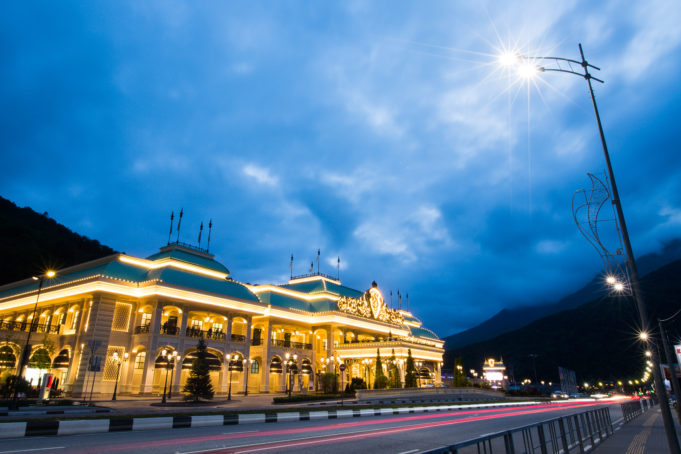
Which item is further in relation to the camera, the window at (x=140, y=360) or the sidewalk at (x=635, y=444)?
the window at (x=140, y=360)

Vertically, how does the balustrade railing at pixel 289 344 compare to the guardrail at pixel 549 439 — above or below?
above

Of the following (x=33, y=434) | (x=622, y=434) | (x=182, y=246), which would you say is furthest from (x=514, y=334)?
(x=33, y=434)

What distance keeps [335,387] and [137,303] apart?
25482 millimetres

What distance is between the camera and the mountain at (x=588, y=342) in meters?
140

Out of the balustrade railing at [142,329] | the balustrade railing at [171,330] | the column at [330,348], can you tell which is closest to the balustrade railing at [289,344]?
the column at [330,348]

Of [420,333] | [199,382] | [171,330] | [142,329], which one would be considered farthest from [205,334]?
[420,333]

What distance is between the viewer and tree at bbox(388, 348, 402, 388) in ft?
169

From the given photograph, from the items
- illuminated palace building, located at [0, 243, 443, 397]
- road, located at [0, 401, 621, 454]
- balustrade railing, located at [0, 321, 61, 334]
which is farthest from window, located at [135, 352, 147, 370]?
road, located at [0, 401, 621, 454]

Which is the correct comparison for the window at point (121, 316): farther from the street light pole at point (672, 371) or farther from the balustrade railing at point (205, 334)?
the street light pole at point (672, 371)

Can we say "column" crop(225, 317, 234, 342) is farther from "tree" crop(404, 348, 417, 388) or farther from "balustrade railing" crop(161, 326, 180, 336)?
"tree" crop(404, 348, 417, 388)

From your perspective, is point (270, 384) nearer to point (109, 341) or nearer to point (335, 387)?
point (335, 387)

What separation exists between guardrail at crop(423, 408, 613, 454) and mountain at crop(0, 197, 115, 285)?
89188 millimetres

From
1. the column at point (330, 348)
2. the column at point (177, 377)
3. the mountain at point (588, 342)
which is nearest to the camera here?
the column at point (177, 377)

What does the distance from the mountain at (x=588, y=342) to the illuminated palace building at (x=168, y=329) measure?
109 metres
